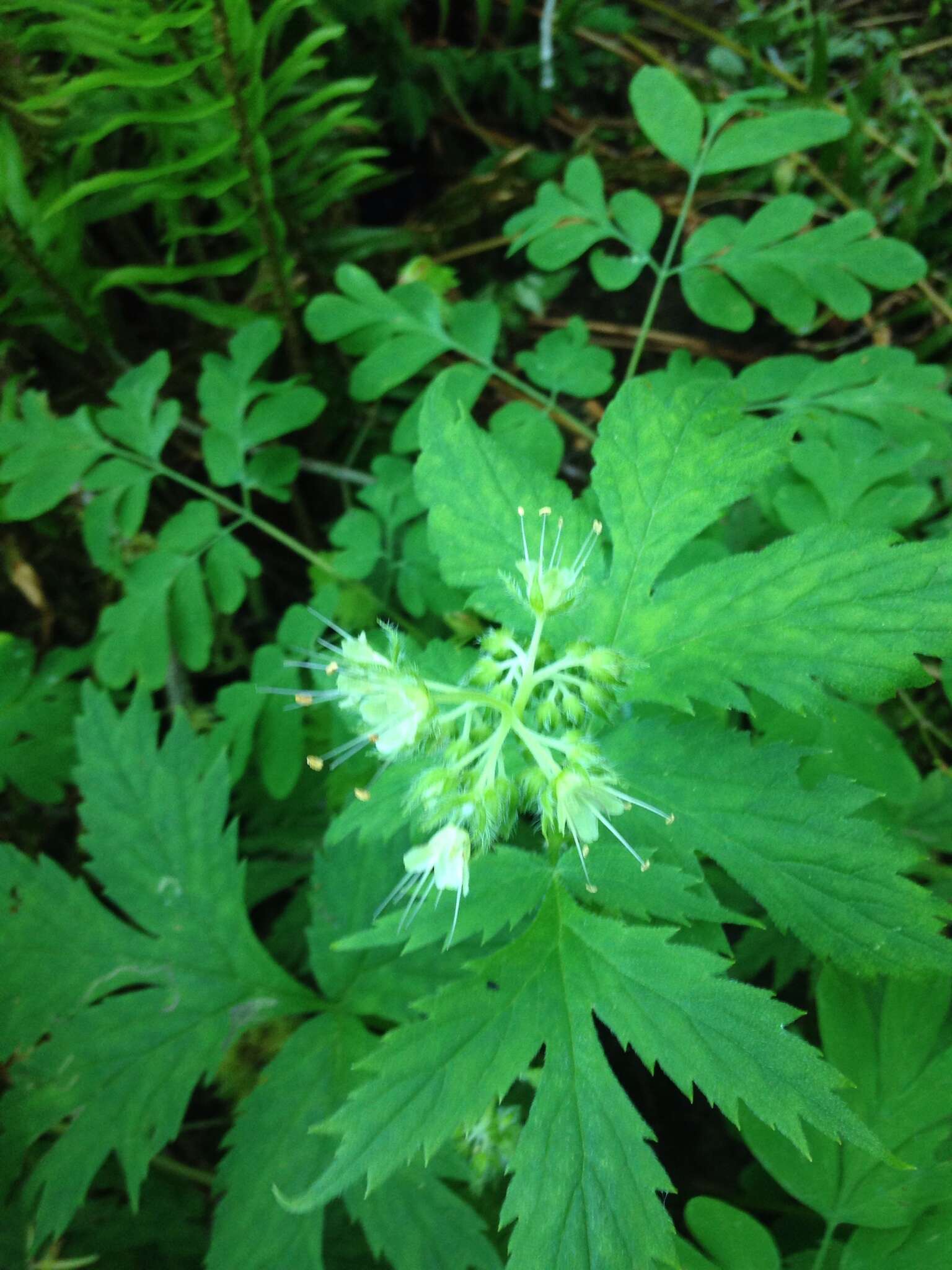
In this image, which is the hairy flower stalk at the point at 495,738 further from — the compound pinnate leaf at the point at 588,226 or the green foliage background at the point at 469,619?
the compound pinnate leaf at the point at 588,226

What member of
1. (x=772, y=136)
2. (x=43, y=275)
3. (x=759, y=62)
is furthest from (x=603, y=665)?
(x=759, y=62)

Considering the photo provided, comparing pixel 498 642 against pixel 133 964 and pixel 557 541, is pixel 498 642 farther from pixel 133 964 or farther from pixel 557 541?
pixel 133 964

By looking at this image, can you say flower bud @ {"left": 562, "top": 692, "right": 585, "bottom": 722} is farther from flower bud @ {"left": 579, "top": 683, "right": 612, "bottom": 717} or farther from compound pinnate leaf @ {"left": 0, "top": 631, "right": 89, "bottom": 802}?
compound pinnate leaf @ {"left": 0, "top": 631, "right": 89, "bottom": 802}

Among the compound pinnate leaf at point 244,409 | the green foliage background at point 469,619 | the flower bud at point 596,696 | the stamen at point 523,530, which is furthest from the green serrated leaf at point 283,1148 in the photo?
the compound pinnate leaf at point 244,409

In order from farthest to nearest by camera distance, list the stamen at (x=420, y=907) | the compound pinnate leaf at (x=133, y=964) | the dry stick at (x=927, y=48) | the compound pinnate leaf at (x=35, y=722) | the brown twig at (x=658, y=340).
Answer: the dry stick at (x=927, y=48) → the brown twig at (x=658, y=340) → the compound pinnate leaf at (x=35, y=722) → the compound pinnate leaf at (x=133, y=964) → the stamen at (x=420, y=907)

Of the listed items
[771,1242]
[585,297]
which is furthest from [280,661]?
[585,297]
